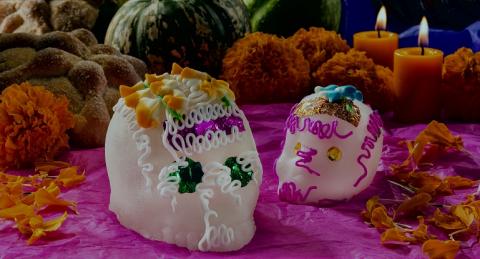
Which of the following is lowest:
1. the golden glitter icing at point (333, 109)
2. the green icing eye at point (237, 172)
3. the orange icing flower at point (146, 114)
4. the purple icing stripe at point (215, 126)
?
the green icing eye at point (237, 172)

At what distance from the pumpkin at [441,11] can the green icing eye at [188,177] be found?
1.38 m

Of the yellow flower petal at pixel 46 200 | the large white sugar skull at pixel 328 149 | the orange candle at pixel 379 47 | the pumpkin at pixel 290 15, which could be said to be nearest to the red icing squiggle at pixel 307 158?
the large white sugar skull at pixel 328 149

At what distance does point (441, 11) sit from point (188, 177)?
4.60ft

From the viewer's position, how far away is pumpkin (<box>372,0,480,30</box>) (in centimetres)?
205

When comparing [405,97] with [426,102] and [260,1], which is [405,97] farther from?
[260,1]

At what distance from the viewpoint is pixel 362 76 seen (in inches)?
57.3

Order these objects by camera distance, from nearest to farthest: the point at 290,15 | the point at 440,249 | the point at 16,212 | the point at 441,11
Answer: the point at 440,249
the point at 16,212
the point at 290,15
the point at 441,11

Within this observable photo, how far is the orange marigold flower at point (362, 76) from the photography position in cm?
146

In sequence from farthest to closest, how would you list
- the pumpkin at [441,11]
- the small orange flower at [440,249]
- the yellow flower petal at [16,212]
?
the pumpkin at [441,11] → the yellow flower petal at [16,212] → the small orange flower at [440,249]

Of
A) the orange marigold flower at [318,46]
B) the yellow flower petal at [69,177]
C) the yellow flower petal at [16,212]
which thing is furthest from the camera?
the orange marigold flower at [318,46]

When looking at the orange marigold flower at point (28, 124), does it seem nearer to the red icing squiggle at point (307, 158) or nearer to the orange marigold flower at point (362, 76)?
the red icing squiggle at point (307, 158)

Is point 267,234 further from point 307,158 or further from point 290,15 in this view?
point 290,15

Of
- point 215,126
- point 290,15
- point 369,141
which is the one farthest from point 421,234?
point 290,15

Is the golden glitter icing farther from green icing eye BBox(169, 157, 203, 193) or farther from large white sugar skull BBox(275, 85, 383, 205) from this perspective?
green icing eye BBox(169, 157, 203, 193)
